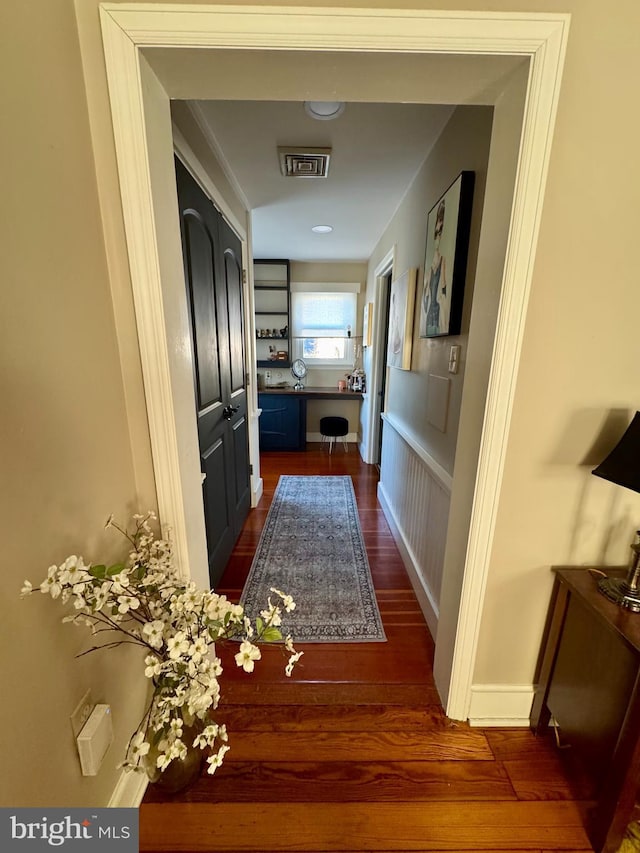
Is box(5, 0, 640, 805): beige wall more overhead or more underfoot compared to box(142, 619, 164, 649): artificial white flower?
more overhead

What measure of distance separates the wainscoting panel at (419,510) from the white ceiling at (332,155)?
1.62m

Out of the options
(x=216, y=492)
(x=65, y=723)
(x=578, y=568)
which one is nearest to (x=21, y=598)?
(x=65, y=723)

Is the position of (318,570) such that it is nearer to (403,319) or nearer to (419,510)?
(419,510)

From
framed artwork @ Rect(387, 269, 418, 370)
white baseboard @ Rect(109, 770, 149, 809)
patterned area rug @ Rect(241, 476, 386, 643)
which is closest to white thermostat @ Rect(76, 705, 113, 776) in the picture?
white baseboard @ Rect(109, 770, 149, 809)

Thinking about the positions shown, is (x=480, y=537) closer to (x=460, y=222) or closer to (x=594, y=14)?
(x=460, y=222)

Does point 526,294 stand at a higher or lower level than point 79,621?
higher

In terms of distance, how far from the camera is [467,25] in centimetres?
77

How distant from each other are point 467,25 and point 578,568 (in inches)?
60.6

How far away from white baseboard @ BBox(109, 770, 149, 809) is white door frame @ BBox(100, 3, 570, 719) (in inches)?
24.6

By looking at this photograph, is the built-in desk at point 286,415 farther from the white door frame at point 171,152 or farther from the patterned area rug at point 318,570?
the white door frame at point 171,152

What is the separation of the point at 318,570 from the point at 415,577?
593 millimetres

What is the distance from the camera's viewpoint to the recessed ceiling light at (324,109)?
1.48 metres

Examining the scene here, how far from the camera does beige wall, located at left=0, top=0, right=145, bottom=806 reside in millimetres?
616

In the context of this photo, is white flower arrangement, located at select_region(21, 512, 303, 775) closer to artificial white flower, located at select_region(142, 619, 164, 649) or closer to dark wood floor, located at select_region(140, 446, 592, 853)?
artificial white flower, located at select_region(142, 619, 164, 649)
